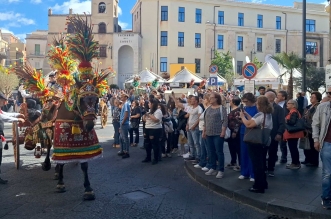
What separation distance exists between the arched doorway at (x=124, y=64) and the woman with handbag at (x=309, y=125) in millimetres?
39311

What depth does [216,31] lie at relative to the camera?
4925 cm

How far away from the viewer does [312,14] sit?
54.3 meters

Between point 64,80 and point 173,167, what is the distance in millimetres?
3728

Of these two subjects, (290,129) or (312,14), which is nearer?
(290,129)

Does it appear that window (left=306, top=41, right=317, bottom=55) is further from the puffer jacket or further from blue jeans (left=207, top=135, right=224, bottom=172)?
the puffer jacket

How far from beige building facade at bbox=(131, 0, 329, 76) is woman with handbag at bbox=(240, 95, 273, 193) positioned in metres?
41.0

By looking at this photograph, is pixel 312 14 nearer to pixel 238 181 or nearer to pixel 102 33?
pixel 102 33

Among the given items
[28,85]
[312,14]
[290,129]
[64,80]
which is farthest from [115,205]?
[312,14]

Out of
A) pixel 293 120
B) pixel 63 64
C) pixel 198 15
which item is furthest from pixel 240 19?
pixel 63 64

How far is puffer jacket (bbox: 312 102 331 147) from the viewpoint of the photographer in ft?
18.1

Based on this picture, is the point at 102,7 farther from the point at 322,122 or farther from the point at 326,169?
the point at 326,169

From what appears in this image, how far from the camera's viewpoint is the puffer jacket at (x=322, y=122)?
→ 5.53m

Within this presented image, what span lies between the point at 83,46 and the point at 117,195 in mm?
2881

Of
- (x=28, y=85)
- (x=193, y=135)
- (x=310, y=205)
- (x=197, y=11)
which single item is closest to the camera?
(x=310, y=205)
